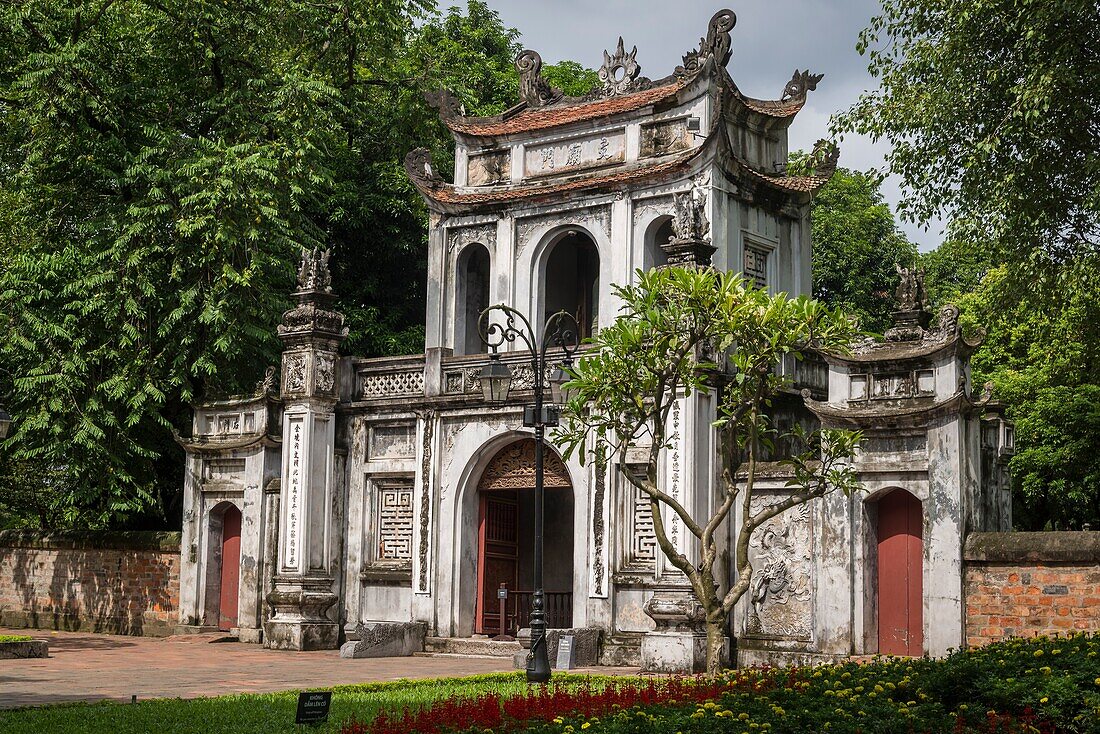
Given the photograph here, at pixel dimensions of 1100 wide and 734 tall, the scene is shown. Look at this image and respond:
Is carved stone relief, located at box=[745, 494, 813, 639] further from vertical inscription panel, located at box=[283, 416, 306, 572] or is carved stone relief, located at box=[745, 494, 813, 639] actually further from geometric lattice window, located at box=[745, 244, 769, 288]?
vertical inscription panel, located at box=[283, 416, 306, 572]

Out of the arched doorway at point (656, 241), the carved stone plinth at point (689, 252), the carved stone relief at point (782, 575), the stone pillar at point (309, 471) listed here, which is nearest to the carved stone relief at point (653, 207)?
the arched doorway at point (656, 241)

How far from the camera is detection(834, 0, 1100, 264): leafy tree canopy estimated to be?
18.6 metres

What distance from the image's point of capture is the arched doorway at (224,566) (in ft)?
81.3

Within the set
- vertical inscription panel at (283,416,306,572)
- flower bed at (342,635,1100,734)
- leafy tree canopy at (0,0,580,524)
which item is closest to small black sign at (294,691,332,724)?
flower bed at (342,635,1100,734)

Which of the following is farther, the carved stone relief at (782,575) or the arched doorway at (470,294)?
the arched doorway at (470,294)

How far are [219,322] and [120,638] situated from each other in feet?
20.8

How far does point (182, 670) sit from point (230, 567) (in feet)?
23.0

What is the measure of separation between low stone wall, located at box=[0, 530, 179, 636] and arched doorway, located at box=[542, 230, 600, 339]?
8872 mm

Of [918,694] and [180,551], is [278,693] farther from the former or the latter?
[180,551]

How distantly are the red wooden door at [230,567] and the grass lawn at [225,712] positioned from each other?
32.6ft

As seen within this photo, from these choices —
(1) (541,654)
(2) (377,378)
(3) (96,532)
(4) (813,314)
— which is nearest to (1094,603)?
(4) (813,314)

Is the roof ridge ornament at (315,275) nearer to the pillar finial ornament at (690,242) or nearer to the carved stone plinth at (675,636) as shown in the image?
the pillar finial ornament at (690,242)

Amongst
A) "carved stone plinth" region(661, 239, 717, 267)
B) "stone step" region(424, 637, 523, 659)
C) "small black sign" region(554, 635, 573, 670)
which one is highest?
"carved stone plinth" region(661, 239, 717, 267)

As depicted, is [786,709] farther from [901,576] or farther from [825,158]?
[825,158]
